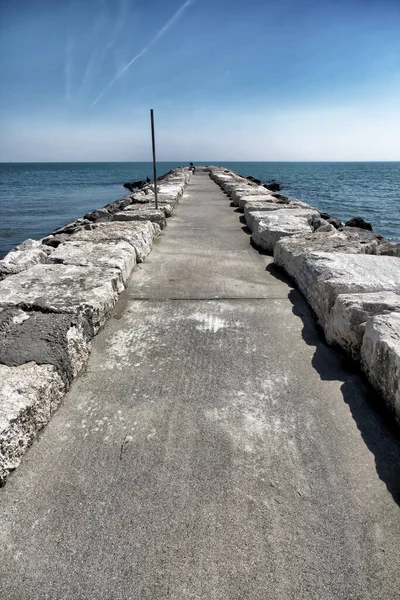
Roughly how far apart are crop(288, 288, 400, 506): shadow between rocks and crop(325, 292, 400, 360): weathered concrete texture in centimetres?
10

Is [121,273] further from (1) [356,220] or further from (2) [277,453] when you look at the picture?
(1) [356,220]

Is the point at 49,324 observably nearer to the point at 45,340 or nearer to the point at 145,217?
the point at 45,340

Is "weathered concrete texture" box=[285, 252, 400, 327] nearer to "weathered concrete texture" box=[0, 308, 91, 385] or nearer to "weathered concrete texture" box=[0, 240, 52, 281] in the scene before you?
"weathered concrete texture" box=[0, 308, 91, 385]

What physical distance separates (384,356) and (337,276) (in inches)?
41.4

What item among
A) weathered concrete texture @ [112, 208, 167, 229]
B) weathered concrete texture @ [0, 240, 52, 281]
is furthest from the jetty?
weathered concrete texture @ [112, 208, 167, 229]

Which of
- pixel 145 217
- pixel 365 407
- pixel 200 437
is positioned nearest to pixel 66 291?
pixel 200 437

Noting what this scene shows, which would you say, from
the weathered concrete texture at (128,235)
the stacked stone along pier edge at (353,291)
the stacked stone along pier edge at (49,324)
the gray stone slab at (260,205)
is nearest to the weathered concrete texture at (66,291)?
the stacked stone along pier edge at (49,324)

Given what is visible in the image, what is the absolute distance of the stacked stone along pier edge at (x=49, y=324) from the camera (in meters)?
1.62

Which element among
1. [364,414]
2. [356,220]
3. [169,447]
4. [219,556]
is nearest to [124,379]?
[169,447]

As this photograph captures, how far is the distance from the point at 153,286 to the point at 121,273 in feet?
1.25

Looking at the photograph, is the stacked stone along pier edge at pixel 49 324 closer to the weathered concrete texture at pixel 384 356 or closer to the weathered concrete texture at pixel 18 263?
the weathered concrete texture at pixel 18 263

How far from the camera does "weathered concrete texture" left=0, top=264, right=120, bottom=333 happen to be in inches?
95.0

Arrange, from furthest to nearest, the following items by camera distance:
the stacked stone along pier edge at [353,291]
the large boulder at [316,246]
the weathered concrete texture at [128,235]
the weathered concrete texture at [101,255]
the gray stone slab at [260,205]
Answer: the gray stone slab at [260,205]
the weathered concrete texture at [128,235]
the large boulder at [316,246]
the weathered concrete texture at [101,255]
the stacked stone along pier edge at [353,291]

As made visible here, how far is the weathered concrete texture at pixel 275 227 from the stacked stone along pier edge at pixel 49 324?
169cm
